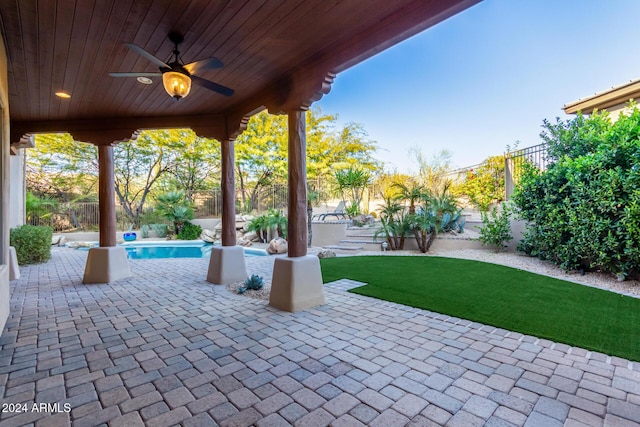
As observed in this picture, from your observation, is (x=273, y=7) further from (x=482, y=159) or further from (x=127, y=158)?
(x=127, y=158)

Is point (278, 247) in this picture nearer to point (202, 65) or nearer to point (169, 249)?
point (169, 249)

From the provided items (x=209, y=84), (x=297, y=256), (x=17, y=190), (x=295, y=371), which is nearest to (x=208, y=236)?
(x=17, y=190)

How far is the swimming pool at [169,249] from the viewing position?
9.26 m

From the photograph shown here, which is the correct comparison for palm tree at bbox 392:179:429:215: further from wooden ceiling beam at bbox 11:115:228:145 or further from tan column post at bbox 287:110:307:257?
wooden ceiling beam at bbox 11:115:228:145

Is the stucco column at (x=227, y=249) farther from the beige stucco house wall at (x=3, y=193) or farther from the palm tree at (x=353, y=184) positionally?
the palm tree at (x=353, y=184)

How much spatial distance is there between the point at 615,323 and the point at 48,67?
6.60 meters

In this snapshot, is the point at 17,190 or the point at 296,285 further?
the point at 17,190

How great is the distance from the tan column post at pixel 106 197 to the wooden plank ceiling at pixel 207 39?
1231 millimetres

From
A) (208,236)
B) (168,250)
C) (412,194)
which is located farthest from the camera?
(208,236)

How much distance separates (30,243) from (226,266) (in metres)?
5.33

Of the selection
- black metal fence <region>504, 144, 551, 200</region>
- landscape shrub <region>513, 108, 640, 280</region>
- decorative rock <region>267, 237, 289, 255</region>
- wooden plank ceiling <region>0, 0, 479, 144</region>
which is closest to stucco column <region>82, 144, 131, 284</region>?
wooden plank ceiling <region>0, 0, 479, 144</region>

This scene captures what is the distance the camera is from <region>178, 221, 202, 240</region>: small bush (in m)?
11.5

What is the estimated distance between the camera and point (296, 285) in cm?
354

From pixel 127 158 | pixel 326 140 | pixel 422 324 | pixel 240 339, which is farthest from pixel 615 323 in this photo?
pixel 127 158
